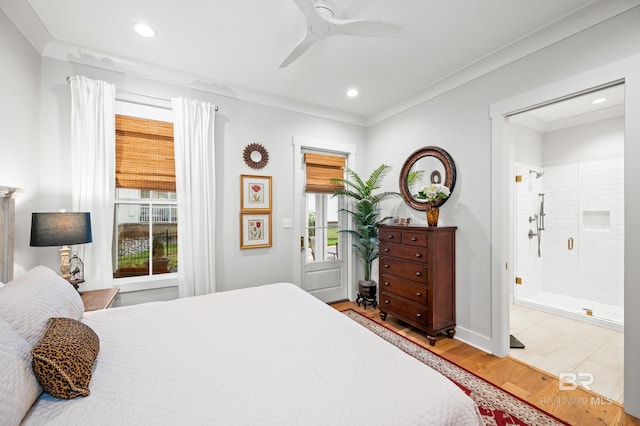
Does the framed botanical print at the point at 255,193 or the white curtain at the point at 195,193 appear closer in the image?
the white curtain at the point at 195,193

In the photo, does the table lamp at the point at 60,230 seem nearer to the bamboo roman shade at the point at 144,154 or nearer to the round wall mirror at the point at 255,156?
the bamboo roman shade at the point at 144,154

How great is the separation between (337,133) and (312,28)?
6.71 ft

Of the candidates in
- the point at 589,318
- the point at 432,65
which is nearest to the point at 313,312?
the point at 432,65

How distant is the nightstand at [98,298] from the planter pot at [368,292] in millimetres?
2770

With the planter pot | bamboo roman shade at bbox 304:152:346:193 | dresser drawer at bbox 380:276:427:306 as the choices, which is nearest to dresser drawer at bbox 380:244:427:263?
dresser drawer at bbox 380:276:427:306

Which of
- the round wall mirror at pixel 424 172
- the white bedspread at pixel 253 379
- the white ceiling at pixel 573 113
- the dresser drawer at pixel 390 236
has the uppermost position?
the white ceiling at pixel 573 113

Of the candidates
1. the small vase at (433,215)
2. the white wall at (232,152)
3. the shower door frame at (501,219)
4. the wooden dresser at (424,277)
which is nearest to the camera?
the white wall at (232,152)

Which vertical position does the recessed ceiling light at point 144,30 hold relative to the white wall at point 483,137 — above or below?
above

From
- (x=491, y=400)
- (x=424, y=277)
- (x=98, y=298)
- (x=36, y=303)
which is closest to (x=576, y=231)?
(x=424, y=277)

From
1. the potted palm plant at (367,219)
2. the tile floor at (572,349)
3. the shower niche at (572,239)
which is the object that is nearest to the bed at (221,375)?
the tile floor at (572,349)

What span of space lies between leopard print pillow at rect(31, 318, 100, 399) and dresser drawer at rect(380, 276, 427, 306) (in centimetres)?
258

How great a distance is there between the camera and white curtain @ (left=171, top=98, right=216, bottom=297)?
8.66 ft

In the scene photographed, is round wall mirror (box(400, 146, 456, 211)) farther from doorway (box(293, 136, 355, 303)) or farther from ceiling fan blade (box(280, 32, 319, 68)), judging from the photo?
ceiling fan blade (box(280, 32, 319, 68))

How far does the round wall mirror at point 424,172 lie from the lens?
2.81 metres
